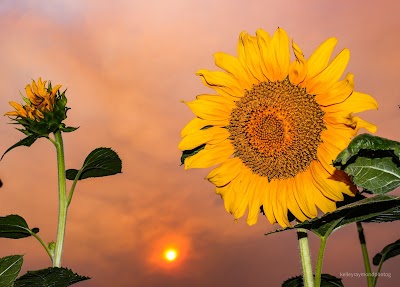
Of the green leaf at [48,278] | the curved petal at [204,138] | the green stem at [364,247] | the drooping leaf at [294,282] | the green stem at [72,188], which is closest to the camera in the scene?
the curved petal at [204,138]

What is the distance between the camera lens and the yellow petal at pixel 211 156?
274cm

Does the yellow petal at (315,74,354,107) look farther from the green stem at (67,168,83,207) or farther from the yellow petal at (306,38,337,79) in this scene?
the green stem at (67,168,83,207)

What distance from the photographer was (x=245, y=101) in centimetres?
272

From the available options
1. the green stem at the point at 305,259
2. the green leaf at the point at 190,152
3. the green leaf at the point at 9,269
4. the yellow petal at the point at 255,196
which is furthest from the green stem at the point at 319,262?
the green leaf at the point at 9,269

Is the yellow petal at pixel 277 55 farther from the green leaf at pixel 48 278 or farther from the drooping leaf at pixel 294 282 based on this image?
the green leaf at pixel 48 278

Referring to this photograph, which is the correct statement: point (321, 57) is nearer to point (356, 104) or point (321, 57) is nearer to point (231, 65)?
point (356, 104)

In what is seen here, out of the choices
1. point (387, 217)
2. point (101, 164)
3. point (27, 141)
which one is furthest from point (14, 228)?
point (387, 217)

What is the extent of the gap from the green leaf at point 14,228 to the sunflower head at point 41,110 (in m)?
0.63

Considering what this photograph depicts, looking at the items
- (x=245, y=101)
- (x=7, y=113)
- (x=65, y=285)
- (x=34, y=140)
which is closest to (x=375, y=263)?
(x=245, y=101)

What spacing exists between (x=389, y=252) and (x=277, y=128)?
1575 mm

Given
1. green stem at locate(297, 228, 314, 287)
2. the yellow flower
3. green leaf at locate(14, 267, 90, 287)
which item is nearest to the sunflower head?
the yellow flower

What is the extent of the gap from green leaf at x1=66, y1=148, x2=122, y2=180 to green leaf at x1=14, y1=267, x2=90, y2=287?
2.98ft

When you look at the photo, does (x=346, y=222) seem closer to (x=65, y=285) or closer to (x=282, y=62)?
(x=282, y=62)

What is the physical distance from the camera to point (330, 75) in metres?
2.49
